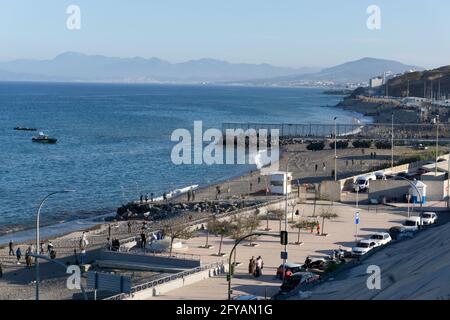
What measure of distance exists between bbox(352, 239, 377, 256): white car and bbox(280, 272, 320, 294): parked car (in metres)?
3.98

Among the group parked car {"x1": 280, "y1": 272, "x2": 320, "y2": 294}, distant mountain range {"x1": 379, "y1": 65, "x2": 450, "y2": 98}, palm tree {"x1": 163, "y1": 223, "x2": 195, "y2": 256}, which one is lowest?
palm tree {"x1": 163, "y1": 223, "x2": 195, "y2": 256}

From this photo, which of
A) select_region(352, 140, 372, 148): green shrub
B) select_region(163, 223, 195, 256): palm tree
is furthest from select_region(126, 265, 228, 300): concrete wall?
select_region(352, 140, 372, 148): green shrub

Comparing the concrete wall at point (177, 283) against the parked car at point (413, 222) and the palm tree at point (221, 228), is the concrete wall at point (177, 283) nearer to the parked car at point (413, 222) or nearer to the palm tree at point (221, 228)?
the palm tree at point (221, 228)

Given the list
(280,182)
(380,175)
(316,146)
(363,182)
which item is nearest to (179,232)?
(280,182)

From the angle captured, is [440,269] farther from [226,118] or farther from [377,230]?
[226,118]

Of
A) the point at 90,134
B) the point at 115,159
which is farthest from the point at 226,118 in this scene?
the point at 115,159

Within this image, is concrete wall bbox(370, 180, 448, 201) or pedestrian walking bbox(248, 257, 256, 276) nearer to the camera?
pedestrian walking bbox(248, 257, 256, 276)

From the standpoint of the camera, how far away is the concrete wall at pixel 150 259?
1920cm

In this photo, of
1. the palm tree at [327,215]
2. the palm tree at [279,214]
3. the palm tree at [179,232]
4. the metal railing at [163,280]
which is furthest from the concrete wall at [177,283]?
the palm tree at [327,215]

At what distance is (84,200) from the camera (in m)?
39.9

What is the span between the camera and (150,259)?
65.0 feet

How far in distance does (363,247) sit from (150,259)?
6.11m

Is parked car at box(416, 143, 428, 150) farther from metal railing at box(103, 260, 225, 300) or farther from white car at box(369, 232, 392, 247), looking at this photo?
metal railing at box(103, 260, 225, 300)

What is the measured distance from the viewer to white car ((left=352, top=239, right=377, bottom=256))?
800 inches
